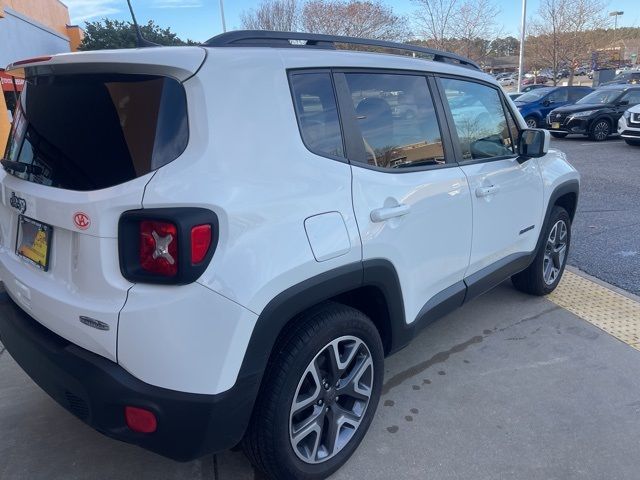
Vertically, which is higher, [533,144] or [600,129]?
[600,129]

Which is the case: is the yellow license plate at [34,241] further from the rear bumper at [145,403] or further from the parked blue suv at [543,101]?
the parked blue suv at [543,101]

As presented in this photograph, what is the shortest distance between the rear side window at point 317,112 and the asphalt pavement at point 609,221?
3.50m

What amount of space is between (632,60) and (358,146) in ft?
236

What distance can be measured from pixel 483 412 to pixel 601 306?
6.33ft

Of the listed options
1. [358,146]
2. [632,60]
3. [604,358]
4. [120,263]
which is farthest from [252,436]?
[632,60]

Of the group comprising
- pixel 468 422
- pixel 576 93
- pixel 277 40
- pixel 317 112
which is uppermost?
pixel 576 93

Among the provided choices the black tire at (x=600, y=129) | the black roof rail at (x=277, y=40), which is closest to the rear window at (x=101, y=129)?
the black roof rail at (x=277, y=40)

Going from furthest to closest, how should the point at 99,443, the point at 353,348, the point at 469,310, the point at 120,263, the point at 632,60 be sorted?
the point at 632,60 → the point at 469,310 → the point at 99,443 → the point at 353,348 → the point at 120,263

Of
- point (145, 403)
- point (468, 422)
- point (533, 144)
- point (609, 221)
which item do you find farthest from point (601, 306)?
point (145, 403)

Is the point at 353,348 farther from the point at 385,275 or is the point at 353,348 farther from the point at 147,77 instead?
the point at 147,77

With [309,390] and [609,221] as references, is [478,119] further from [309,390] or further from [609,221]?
[609,221]

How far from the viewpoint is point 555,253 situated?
4309 millimetres

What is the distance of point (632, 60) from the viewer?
60812mm

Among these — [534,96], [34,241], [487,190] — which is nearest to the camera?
[34,241]
